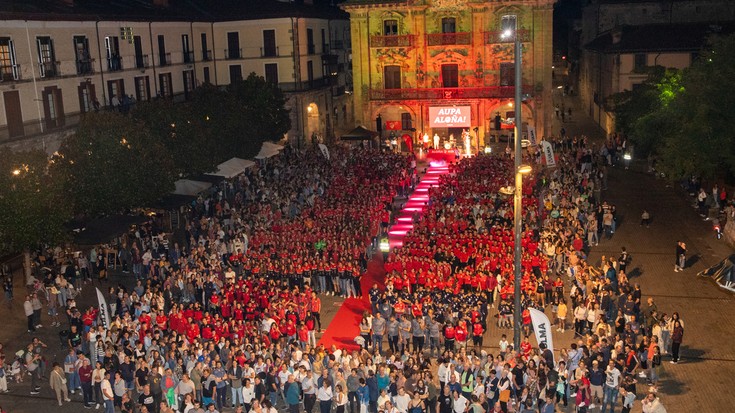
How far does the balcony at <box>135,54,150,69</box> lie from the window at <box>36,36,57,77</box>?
7.83 m

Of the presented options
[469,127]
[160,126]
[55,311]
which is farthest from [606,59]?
[55,311]

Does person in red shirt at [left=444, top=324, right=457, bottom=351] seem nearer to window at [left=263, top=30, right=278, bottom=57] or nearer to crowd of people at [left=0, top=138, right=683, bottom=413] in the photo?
crowd of people at [left=0, top=138, right=683, bottom=413]

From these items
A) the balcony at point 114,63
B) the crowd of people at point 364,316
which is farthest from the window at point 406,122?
the balcony at point 114,63

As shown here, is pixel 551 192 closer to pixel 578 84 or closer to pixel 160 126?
pixel 160 126

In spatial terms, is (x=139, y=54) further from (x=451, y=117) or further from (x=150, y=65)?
(x=451, y=117)

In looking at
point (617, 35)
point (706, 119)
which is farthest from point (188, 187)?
point (617, 35)

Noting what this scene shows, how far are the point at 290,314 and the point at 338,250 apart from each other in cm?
621

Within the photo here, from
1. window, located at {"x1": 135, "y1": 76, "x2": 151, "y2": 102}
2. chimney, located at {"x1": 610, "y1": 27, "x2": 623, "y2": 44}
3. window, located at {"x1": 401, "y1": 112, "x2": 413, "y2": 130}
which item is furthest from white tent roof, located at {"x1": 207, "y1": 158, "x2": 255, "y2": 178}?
chimney, located at {"x1": 610, "y1": 27, "x2": 623, "y2": 44}

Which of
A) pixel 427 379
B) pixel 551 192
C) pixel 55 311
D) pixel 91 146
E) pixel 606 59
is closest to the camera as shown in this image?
pixel 427 379

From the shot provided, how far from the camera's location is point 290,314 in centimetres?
2264

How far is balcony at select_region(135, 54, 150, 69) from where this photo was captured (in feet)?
156

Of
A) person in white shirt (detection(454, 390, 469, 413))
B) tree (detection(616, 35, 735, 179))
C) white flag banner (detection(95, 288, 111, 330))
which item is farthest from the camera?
tree (detection(616, 35, 735, 179))

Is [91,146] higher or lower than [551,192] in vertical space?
higher

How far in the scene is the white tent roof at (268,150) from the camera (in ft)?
156
